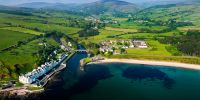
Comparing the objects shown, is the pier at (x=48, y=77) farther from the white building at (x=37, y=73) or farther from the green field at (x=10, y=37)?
the green field at (x=10, y=37)

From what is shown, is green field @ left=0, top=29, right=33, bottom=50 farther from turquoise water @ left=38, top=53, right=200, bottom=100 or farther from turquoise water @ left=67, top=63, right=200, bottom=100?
turquoise water @ left=67, top=63, right=200, bottom=100

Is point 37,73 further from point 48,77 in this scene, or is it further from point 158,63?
point 158,63

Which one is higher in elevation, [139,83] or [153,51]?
[153,51]

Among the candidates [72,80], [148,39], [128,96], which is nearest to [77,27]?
[148,39]

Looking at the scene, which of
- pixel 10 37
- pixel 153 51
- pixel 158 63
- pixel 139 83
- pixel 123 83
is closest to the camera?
pixel 123 83

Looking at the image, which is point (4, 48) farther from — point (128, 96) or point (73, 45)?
point (128, 96)

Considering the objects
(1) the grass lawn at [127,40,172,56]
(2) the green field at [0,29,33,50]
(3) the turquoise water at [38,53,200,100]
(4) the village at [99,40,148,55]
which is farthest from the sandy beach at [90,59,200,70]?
(2) the green field at [0,29,33,50]

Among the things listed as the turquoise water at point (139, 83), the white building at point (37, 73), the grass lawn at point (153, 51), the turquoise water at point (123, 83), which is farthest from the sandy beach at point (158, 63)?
the white building at point (37, 73)

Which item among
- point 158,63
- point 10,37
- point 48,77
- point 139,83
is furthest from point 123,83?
point 10,37
